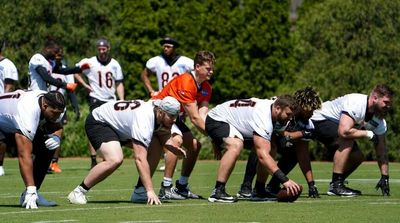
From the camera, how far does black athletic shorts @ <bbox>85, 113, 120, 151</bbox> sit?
561 inches

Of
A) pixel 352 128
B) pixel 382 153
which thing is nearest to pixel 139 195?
pixel 352 128

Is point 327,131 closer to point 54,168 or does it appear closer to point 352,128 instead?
point 352,128

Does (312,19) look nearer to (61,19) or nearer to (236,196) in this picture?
(61,19)

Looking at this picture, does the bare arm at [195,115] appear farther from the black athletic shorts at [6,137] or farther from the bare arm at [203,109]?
the black athletic shorts at [6,137]

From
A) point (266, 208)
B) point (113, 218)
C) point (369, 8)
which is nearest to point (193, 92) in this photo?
point (266, 208)

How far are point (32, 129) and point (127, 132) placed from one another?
1360 mm

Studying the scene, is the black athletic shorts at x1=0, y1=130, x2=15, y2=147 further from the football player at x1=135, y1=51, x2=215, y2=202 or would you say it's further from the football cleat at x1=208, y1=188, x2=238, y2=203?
the football cleat at x1=208, y1=188, x2=238, y2=203

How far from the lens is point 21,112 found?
13359 millimetres

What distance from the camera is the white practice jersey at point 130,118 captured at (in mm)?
13656

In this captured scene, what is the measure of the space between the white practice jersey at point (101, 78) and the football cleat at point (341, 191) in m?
6.61

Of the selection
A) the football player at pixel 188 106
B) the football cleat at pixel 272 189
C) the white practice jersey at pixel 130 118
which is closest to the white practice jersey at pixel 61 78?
the football player at pixel 188 106

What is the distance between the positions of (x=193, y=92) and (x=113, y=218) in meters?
3.60

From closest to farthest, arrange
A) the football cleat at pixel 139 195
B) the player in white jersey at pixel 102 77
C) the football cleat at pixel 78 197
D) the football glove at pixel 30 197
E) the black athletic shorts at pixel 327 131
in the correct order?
the football glove at pixel 30 197 → the football cleat at pixel 78 197 → the football cleat at pixel 139 195 → the black athletic shorts at pixel 327 131 → the player in white jersey at pixel 102 77

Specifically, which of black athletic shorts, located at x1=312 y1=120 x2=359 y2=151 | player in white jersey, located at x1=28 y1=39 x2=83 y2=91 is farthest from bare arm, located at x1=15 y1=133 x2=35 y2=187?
player in white jersey, located at x1=28 y1=39 x2=83 y2=91
